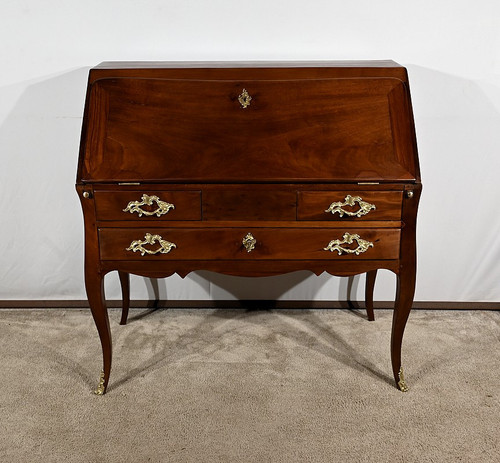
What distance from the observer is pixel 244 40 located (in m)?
2.50

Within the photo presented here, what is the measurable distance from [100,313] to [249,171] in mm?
747

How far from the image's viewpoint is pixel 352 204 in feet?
6.44

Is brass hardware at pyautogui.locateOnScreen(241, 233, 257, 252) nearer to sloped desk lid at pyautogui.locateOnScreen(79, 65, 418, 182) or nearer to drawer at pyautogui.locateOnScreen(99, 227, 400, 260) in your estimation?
drawer at pyautogui.locateOnScreen(99, 227, 400, 260)

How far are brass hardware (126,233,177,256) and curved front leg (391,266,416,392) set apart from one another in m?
0.80

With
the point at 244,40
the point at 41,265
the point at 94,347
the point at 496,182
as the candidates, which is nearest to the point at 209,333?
the point at 94,347

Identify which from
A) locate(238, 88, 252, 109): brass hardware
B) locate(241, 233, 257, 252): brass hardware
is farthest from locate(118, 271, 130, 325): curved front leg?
locate(238, 88, 252, 109): brass hardware

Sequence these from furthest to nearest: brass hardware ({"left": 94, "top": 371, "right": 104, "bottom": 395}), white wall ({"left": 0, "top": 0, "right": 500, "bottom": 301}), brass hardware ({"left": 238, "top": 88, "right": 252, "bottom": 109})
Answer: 1. white wall ({"left": 0, "top": 0, "right": 500, "bottom": 301})
2. brass hardware ({"left": 94, "top": 371, "right": 104, "bottom": 395})
3. brass hardware ({"left": 238, "top": 88, "right": 252, "bottom": 109})

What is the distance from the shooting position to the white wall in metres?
2.47

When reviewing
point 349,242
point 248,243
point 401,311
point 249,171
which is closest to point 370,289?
point 401,311

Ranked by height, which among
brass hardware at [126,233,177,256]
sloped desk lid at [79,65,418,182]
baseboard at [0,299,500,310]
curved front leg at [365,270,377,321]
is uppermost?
sloped desk lid at [79,65,418,182]

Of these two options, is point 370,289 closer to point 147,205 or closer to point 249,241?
point 249,241

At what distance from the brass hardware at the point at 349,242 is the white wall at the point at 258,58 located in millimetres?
809

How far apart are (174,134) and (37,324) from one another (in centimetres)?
123

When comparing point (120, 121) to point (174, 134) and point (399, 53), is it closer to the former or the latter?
point (174, 134)
